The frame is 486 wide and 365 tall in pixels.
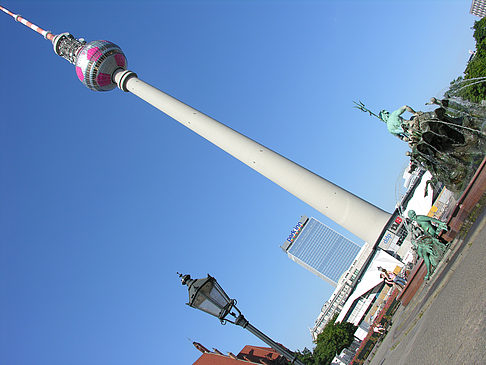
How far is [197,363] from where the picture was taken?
44.0 meters

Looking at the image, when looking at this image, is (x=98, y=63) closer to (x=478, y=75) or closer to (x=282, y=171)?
(x=282, y=171)

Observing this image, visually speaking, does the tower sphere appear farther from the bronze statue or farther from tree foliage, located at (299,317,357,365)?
the bronze statue

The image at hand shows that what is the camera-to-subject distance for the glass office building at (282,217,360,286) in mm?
155125

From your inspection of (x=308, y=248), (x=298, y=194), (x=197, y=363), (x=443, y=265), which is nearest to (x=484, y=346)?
(x=443, y=265)

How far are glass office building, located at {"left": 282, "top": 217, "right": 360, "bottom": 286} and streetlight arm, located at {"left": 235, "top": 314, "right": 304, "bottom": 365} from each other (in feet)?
493

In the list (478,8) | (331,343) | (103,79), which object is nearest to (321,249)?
(478,8)

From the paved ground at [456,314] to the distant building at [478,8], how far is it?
123 m

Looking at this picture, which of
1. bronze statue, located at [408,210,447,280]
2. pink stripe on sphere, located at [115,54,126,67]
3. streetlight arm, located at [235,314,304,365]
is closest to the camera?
streetlight arm, located at [235,314,304,365]

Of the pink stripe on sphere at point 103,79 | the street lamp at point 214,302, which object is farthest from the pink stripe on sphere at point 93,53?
the street lamp at point 214,302

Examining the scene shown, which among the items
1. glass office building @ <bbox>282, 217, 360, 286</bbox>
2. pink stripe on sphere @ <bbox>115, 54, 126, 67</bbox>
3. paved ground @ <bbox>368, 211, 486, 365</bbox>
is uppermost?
glass office building @ <bbox>282, 217, 360, 286</bbox>

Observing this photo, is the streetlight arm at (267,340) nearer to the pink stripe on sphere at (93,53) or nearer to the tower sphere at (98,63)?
the tower sphere at (98,63)

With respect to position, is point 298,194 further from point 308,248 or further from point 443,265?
point 308,248

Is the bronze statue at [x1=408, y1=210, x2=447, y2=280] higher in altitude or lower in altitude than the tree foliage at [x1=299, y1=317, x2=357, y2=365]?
higher

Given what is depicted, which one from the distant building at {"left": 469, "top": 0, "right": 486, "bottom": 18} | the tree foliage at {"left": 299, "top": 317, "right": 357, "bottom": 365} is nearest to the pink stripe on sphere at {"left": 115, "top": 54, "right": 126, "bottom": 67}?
the tree foliage at {"left": 299, "top": 317, "right": 357, "bottom": 365}
